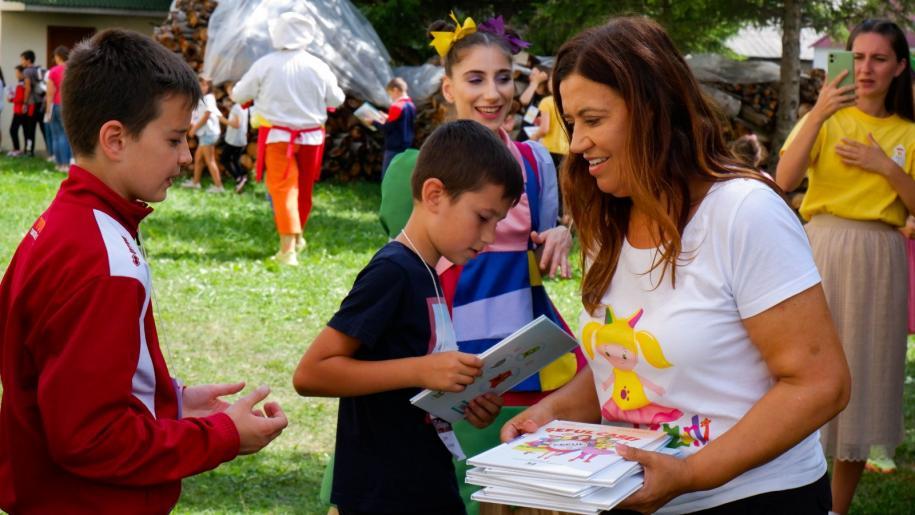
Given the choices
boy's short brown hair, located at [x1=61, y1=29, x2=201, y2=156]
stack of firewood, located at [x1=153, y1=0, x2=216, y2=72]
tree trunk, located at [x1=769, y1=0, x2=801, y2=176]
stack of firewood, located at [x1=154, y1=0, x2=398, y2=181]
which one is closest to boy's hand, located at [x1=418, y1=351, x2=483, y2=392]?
boy's short brown hair, located at [x1=61, y1=29, x2=201, y2=156]

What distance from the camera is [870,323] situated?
5441mm

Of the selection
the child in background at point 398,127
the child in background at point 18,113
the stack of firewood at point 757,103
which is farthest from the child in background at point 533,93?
the child in background at point 18,113

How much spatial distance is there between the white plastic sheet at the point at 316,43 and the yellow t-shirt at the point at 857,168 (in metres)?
13.4

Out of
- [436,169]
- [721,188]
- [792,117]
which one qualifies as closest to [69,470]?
[436,169]

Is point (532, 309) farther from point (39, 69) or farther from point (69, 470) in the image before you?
point (39, 69)

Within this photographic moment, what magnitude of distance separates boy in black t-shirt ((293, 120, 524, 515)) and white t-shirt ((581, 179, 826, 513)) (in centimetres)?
46

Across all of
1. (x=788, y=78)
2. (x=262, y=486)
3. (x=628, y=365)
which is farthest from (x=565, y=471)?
(x=788, y=78)

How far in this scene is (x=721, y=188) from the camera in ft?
8.50

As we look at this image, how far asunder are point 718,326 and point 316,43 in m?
16.4

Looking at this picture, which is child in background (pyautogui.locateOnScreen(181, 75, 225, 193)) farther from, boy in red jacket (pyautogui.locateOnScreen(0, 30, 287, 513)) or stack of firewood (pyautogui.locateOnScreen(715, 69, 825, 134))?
boy in red jacket (pyautogui.locateOnScreen(0, 30, 287, 513))

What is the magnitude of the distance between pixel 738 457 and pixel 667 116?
75cm

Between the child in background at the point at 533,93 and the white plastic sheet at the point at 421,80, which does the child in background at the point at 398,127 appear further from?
the white plastic sheet at the point at 421,80

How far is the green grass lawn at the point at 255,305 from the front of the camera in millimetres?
5523

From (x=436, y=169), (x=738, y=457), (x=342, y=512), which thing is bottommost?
(x=342, y=512)
